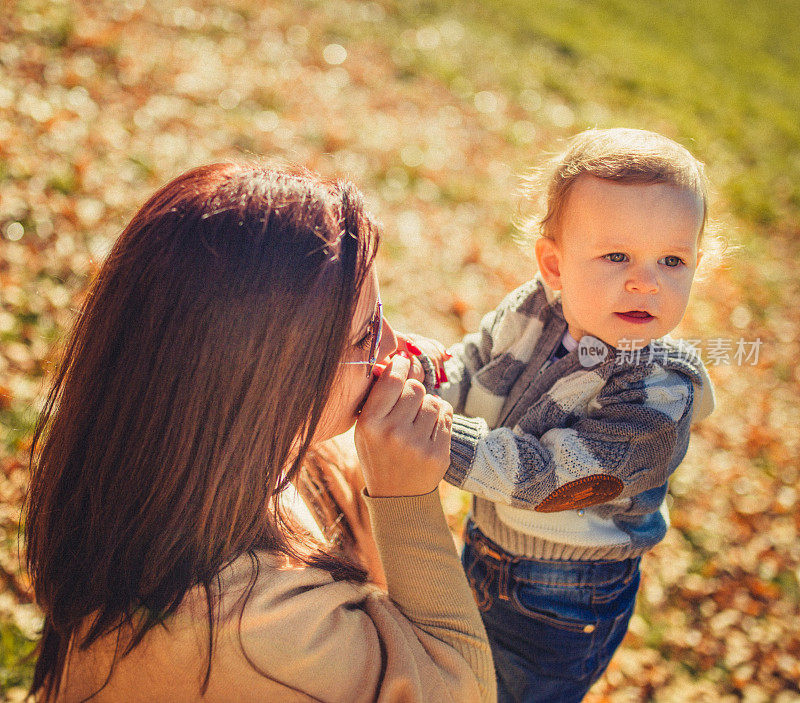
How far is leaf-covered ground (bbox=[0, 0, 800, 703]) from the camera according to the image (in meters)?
3.56

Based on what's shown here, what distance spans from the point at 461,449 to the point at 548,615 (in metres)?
0.67

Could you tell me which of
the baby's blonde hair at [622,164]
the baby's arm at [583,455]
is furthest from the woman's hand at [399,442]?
the baby's blonde hair at [622,164]

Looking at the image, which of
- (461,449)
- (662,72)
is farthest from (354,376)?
(662,72)

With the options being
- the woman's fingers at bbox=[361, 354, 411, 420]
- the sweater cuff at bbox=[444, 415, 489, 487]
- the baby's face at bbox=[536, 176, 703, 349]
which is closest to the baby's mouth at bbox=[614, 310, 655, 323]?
the baby's face at bbox=[536, 176, 703, 349]

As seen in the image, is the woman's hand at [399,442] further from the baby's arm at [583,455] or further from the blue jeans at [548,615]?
the blue jeans at [548,615]

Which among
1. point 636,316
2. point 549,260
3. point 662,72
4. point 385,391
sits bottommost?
point 385,391

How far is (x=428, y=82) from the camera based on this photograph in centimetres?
863

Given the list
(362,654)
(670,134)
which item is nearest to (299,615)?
(362,654)

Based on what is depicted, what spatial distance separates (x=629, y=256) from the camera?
1.75 m

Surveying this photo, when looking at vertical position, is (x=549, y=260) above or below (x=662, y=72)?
below

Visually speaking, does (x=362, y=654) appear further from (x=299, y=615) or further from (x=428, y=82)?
(x=428, y=82)

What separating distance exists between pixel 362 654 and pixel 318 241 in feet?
3.07

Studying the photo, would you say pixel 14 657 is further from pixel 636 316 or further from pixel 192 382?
pixel 636 316

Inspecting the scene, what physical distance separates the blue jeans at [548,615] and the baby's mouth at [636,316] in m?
0.76
